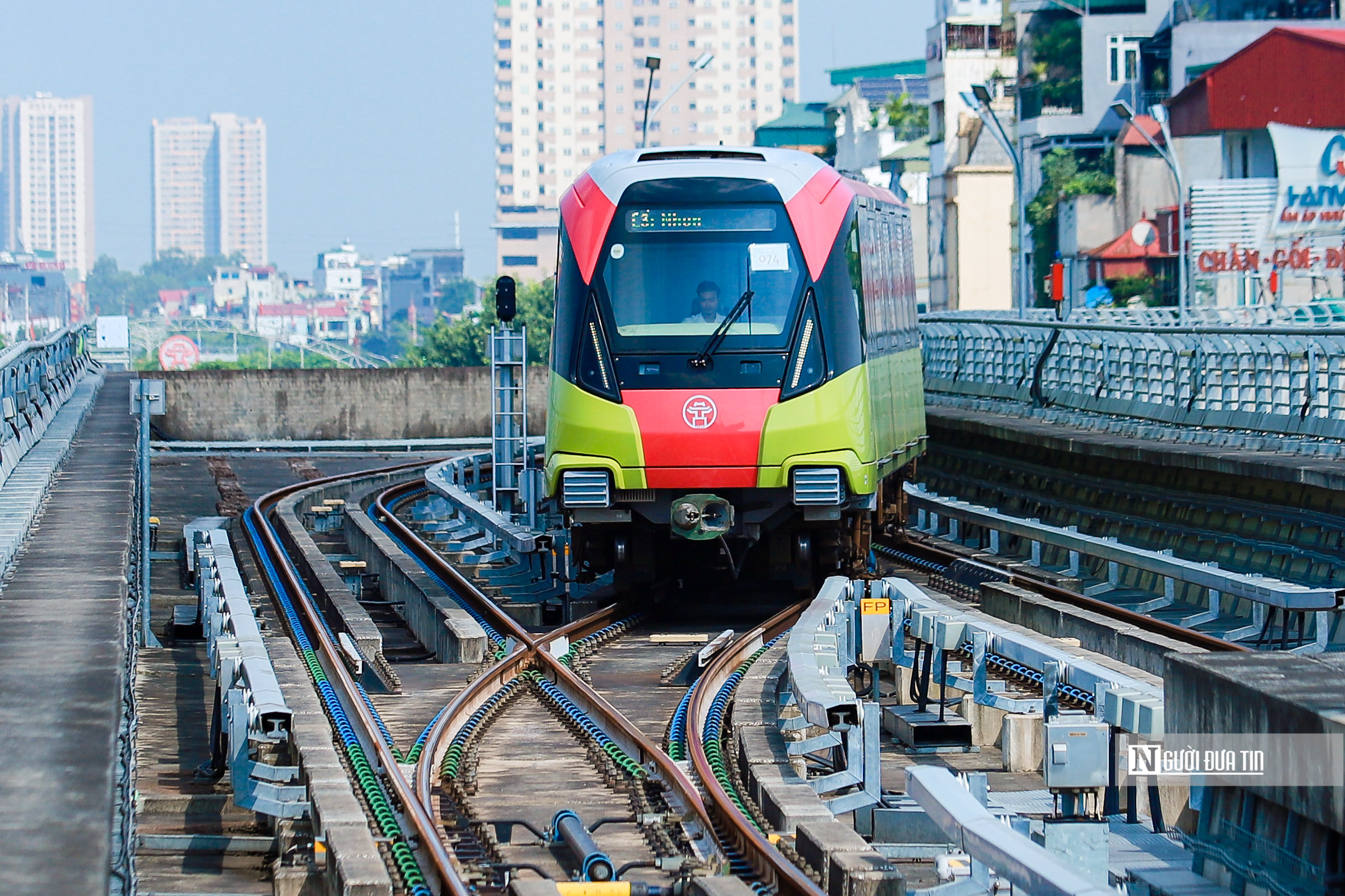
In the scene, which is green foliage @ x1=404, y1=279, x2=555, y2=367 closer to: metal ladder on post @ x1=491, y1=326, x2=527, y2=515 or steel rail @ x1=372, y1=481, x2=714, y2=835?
metal ladder on post @ x1=491, y1=326, x2=527, y2=515

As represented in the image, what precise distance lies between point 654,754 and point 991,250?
67886 millimetres

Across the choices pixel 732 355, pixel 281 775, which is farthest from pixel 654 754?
pixel 732 355

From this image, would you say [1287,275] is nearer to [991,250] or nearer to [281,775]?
[991,250]

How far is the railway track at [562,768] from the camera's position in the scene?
26.8 feet

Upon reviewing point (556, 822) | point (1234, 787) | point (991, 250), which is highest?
point (991, 250)

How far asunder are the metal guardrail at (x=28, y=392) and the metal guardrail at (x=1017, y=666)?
6.56 meters

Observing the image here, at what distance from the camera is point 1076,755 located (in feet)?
26.2

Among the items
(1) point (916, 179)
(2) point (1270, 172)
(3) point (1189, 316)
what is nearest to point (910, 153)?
(1) point (916, 179)

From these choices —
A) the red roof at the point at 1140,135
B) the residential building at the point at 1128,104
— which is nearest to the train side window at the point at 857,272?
the residential building at the point at 1128,104

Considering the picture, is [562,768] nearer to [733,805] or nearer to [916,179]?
[733,805]

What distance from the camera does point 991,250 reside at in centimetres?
7619

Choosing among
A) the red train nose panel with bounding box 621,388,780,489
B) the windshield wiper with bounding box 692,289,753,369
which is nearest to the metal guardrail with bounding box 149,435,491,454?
the red train nose panel with bounding box 621,388,780,489

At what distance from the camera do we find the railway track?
816 centimetres

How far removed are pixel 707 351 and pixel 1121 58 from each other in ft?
185
